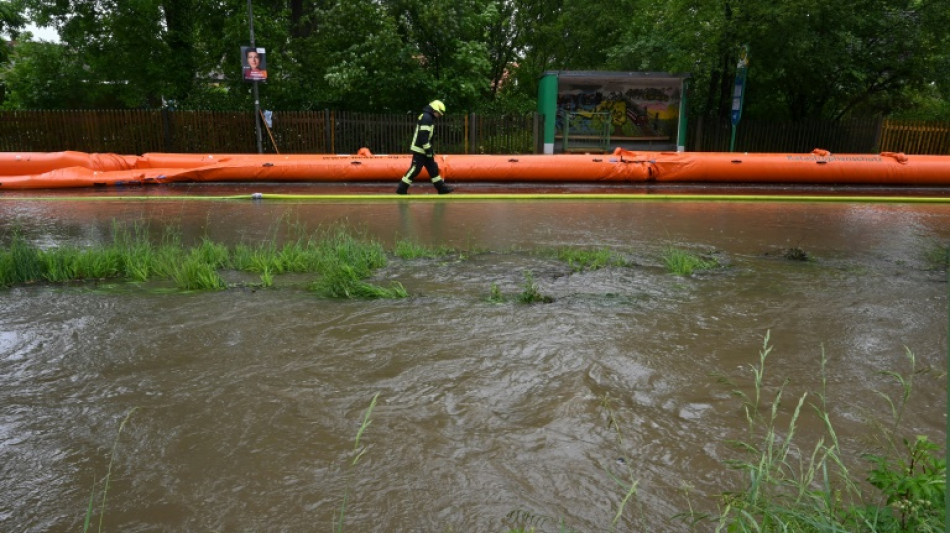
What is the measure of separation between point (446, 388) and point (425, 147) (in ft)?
26.4

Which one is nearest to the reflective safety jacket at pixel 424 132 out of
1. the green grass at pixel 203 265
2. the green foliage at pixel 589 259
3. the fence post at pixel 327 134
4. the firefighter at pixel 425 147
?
the firefighter at pixel 425 147

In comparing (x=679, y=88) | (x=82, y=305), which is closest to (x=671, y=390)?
(x=82, y=305)

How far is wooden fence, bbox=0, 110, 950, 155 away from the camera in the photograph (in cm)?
1761

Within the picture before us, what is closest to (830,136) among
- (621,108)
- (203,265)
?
(621,108)

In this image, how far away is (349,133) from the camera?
60.2 ft

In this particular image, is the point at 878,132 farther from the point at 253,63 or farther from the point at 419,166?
the point at 253,63

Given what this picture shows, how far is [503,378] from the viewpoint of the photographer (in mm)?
4074

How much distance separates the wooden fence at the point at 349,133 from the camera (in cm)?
1761

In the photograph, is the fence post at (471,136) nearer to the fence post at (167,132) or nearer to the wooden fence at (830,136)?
the wooden fence at (830,136)

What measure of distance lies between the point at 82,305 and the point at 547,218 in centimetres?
603

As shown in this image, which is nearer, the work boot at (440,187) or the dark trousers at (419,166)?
the dark trousers at (419,166)

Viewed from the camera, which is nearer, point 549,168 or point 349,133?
point 549,168

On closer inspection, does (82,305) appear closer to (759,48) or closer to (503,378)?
(503,378)

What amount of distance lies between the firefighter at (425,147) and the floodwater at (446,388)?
4737mm
